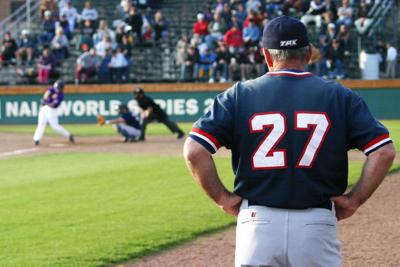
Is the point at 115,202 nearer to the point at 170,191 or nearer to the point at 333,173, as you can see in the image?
the point at 170,191

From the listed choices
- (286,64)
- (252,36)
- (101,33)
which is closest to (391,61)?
(252,36)

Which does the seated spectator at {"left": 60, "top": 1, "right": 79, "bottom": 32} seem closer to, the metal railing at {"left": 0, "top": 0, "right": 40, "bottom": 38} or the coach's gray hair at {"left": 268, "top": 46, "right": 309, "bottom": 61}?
the metal railing at {"left": 0, "top": 0, "right": 40, "bottom": 38}

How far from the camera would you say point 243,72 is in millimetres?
31797

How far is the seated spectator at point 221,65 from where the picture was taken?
3198 centimetres

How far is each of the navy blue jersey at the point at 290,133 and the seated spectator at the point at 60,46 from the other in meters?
30.4

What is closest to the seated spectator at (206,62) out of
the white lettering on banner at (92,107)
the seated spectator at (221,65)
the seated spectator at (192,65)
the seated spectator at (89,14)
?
the seated spectator at (192,65)

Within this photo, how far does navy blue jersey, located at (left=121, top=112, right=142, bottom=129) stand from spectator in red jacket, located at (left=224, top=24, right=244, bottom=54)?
717 centimetres

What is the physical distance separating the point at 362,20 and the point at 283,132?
27.6 meters

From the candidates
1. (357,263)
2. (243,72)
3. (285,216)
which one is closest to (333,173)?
(285,216)

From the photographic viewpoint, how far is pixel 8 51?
35.4 m

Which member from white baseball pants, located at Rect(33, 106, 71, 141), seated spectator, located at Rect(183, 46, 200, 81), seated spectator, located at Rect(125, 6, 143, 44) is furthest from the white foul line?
seated spectator, located at Rect(125, 6, 143, 44)

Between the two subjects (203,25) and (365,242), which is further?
(203,25)

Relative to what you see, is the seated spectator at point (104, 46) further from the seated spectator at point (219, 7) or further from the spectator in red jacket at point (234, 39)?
the spectator in red jacket at point (234, 39)

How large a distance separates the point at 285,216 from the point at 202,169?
482 mm
